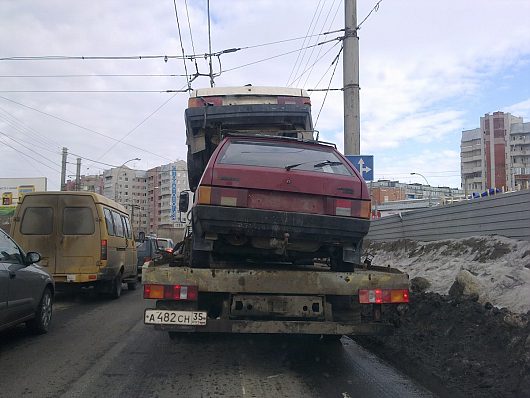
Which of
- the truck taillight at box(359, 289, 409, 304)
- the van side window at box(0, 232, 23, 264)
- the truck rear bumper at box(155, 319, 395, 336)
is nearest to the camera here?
the truck rear bumper at box(155, 319, 395, 336)

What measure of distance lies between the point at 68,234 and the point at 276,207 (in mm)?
7050

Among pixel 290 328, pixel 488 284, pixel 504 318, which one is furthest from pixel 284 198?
pixel 488 284

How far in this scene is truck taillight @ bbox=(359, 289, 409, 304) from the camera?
5324 millimetres

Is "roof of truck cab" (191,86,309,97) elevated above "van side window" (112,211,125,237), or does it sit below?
above

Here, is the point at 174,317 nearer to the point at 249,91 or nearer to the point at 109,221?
the point at 249,91

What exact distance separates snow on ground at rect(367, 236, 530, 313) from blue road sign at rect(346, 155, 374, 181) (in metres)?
2.35

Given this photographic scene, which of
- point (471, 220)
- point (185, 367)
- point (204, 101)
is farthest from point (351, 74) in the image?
point (185, 367)

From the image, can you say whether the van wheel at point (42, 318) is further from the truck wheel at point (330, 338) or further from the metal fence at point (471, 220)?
the metal fence at point (471, 220)

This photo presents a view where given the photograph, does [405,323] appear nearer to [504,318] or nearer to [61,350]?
[504,318]

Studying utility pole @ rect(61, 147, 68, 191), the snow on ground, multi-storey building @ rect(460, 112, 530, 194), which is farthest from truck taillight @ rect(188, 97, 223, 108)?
multi-storey building @ rect(460, 112, 530, 194)

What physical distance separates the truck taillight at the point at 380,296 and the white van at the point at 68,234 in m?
7.15

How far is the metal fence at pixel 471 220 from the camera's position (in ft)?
30.8

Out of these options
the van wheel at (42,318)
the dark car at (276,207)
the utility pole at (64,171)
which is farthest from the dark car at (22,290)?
the utility pole at (64,171)

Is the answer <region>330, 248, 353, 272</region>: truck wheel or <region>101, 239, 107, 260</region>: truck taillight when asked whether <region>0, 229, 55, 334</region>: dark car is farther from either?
<region>330, 248, 353, 272</region>: truck wheel
